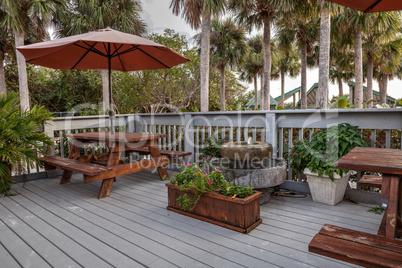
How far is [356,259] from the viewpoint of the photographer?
3.80ft

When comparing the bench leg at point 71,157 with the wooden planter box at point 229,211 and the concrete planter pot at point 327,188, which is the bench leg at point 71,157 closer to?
the wooden planter box at point 229,211

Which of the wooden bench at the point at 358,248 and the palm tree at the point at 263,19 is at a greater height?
the palm tree at the point at 263,19

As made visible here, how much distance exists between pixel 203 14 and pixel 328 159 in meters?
7.44

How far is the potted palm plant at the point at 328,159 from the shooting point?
2.80 m

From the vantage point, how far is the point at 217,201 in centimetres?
242

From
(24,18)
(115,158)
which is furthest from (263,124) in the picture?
(24,18)

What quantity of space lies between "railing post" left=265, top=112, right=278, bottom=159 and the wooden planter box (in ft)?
3.95

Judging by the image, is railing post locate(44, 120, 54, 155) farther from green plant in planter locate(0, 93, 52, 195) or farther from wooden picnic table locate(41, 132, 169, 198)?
green plant in planter locate(0, 93, 52, 195)

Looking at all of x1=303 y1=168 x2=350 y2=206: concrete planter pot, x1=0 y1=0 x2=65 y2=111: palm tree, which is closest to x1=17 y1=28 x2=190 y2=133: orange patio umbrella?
x1=303 y1=168 x2=350 y2=206: concrete planter pot

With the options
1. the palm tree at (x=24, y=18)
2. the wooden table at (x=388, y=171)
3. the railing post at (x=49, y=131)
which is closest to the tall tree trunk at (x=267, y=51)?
the palm tree at (x=24, y=18)

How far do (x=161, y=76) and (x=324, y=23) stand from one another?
8.86 m

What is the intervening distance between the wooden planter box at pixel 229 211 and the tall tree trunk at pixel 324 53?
23.9 feet

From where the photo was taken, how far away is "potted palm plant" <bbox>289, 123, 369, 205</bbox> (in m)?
2.80

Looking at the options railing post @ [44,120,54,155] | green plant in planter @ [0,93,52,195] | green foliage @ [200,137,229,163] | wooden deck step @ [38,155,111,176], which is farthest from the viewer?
railing post @ [44,120,54,155]
